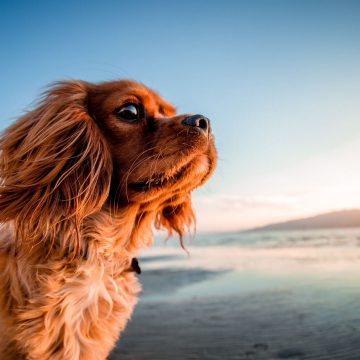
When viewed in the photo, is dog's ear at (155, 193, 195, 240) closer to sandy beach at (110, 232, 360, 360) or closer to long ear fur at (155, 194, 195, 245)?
long ear fur at (155, 194, 195, 245)

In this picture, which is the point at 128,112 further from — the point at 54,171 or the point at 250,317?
the point at 250,317

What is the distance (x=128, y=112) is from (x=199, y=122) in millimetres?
472

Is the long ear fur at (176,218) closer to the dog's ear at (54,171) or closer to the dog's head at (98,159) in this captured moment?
the dog's head at (98,159)

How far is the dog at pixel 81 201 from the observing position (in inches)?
91.0

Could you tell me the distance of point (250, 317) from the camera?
17.1 feet

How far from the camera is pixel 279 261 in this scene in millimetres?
10633

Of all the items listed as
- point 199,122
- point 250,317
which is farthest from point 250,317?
point 199,122

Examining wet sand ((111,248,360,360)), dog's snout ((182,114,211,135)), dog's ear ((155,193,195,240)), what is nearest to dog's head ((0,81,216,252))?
dog's snout ((182,114,211,135))

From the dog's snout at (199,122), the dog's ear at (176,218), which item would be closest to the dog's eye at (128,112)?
the dog's snout at (199,122)

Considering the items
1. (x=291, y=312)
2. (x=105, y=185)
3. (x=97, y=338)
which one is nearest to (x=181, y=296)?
(x=291, y=312)

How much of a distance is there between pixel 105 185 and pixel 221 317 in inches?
136

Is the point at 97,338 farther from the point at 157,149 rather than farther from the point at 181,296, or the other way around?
the point at 181,296

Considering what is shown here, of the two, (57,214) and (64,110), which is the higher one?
(64,110)

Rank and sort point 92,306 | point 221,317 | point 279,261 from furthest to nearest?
point 279,261 < point 221,317 < point 92,306
